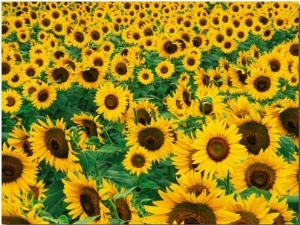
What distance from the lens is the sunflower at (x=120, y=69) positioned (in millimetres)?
5984

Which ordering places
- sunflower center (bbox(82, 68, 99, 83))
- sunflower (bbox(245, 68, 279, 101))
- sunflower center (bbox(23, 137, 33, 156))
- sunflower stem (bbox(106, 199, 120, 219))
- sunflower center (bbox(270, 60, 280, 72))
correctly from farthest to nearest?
sunflower center (bbox(82, 68, 99, 83)) → sunflower center (bbox(270, 60, 280, 72)) → sunflower (bbox(245, 68, 279, 101)) → sunflower center (bbox(23, 137, 33, 156)) → sunflower stem (bbox(106, 199, 120, 219))

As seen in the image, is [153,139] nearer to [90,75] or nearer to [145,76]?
[90,75]

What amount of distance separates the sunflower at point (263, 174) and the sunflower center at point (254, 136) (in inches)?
4.7

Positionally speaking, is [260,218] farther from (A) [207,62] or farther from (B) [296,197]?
(A) [207,62]

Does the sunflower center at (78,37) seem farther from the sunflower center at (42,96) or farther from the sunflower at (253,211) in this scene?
the sunflower at (253,211)

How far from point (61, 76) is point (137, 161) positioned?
2.36 m

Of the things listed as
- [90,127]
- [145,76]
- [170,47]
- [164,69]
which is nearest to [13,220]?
[90,127]

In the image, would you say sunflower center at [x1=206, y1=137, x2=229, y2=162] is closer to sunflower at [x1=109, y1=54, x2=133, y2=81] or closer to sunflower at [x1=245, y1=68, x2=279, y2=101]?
sunflower at [x1=245, y1=68, x2=279, y2=101]

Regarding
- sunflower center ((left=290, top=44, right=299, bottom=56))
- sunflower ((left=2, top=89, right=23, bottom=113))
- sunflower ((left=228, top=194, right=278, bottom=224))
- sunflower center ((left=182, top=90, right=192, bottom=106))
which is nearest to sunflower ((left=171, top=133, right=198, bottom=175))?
sunflower ((left=228, top=194, right=278, bottom=224))

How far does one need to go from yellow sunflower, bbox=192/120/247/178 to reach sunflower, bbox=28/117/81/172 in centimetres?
68

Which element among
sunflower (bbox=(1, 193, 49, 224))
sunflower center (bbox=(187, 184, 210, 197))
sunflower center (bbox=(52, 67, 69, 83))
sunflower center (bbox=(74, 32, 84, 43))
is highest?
sunflower center (bbox=(74, 32, 84, 43))

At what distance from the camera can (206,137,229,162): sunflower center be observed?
8.32 ft

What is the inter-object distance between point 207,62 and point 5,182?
5.50m

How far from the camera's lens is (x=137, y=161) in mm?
3498
